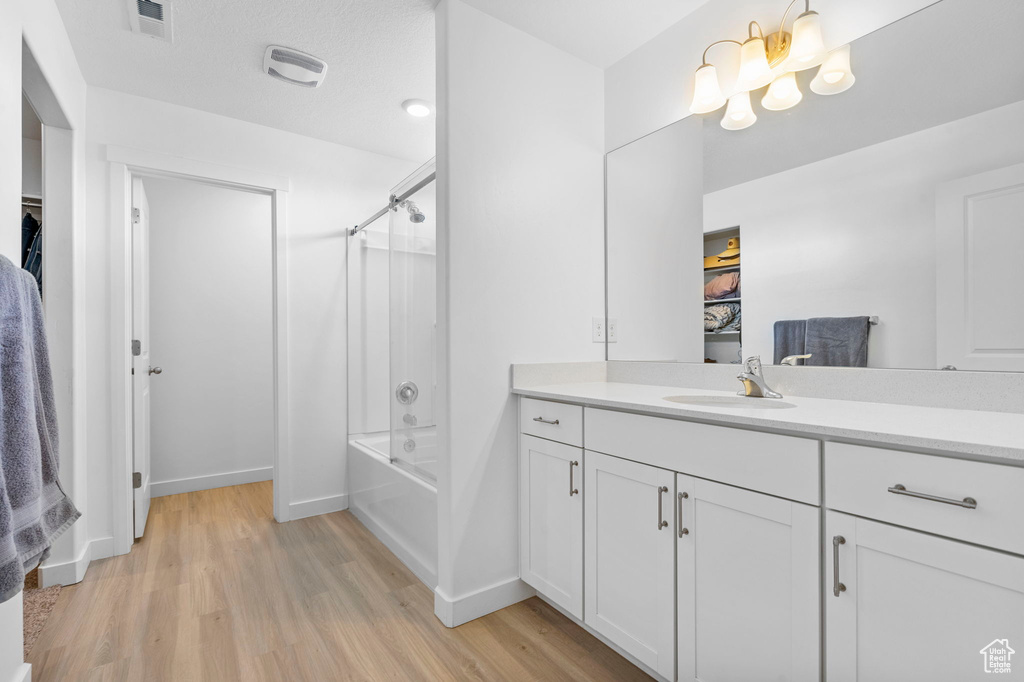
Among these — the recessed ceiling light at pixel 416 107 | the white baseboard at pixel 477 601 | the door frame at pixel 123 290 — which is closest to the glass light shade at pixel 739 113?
the recessed ceiling light at pixel 416 107

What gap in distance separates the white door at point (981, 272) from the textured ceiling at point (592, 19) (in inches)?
46.4

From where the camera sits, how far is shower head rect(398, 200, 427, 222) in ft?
7.64

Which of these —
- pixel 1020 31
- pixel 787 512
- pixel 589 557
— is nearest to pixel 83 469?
pixel 589 557

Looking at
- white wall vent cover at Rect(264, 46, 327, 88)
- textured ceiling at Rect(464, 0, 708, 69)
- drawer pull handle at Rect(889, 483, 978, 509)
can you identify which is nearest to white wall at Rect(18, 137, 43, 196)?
white wall vent cover at Rect(264, 46, 327, 88)

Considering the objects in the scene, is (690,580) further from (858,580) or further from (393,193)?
(393,193)

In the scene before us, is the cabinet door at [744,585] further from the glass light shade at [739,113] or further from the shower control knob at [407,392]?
the shower control knob at [407,392]

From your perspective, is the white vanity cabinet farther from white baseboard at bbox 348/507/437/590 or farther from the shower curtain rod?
the shower curtain rod

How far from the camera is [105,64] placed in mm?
2170

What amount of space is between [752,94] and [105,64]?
2752mm

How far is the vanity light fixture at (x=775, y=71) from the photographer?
152cm

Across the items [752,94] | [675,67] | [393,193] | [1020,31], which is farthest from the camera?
[393,193]

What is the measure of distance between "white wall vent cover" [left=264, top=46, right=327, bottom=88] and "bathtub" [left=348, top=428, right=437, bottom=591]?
1729 mm

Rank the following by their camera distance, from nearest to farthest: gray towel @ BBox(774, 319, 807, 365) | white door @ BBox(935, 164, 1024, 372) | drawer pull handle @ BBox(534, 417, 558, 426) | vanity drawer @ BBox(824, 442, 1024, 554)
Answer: vanity drawer @ BBox(824, 442, 1024, 554) < white door @ BBox(935, 164, 1024, 372) < gray towel @ BBox(774, 319, 807, 365) < drawer pull handle @ BBox(534, 417, 558, 426)

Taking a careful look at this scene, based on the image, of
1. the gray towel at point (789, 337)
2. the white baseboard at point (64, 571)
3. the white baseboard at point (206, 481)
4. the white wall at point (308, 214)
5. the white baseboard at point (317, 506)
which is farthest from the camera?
the white baseboard at point (206, 481)
